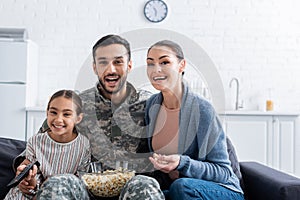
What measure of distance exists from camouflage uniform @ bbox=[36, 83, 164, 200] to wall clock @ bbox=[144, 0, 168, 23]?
9.20 feet

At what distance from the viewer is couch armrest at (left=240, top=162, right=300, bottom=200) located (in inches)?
A: 73.0

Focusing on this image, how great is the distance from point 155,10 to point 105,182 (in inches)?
133

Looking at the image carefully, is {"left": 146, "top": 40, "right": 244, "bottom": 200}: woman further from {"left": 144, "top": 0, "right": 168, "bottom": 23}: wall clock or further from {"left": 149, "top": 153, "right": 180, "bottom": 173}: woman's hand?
{"left": 144, "top": 0, "right": 168, "bottom": 23}: wall clock

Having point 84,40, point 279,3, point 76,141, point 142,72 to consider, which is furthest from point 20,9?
point 76,141

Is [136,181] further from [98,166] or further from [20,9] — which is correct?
[20,9]

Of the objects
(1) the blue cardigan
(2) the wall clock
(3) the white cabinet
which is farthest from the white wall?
(1) the blue cardigan

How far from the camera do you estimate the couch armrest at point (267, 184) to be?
1854 mm

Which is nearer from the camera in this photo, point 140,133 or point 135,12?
point 140,133

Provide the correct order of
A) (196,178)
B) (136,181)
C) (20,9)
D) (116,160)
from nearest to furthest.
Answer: (136,181) → (196,178) → (116,160) → (20,9)

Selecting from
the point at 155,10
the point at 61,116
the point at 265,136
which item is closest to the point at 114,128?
the point at 61,116

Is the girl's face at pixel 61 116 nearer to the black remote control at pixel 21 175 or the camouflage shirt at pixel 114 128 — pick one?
the camouflage shirt at pixel 114 128

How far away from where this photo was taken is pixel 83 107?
2.23 metres

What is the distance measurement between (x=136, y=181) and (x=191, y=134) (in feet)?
1.43

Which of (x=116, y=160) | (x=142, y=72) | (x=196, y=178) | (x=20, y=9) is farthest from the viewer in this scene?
(x=20, y=9)
